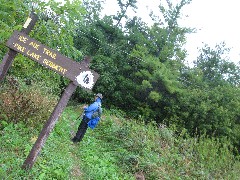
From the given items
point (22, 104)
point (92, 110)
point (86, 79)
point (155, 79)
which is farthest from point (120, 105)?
point (86, 79)

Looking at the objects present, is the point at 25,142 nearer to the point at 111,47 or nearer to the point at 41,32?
the point at 41,32

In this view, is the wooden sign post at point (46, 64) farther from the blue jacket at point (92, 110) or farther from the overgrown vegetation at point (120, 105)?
the blue jacket at point (92, 110)

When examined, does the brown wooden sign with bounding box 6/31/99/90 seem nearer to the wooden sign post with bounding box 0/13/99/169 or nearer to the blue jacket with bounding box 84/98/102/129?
the wooden sign post with bounding box 0/13/99/169

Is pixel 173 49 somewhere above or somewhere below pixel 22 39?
above

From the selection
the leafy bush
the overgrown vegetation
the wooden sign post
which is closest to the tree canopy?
the overgrown vegetation

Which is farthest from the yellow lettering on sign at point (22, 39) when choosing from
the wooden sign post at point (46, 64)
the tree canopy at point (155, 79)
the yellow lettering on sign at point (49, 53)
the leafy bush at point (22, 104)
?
the tree canopy at point (155, 79)

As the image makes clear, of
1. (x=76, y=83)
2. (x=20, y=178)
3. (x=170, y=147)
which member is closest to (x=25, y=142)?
(x=20, y=178)

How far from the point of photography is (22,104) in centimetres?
791

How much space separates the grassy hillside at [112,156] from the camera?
6.31 meters

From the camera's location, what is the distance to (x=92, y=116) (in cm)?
974

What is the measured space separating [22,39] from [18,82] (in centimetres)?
395

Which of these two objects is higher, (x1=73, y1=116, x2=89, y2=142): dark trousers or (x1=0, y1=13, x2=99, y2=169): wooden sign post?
(x1=0, y1=13, x2=99, y2=169): wooden sign post

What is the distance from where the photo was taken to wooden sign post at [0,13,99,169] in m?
5.47

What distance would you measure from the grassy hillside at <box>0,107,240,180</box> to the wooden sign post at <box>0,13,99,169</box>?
679 mm
